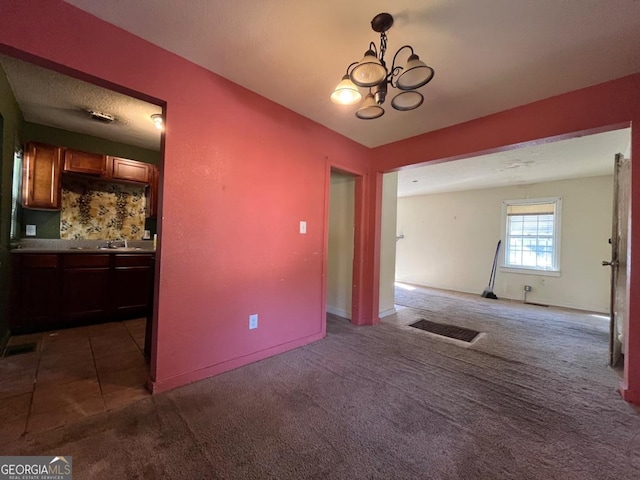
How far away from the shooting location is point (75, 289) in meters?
2.96

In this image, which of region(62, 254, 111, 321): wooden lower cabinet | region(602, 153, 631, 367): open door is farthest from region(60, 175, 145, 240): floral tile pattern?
region(602, 153, 631, 367): open door

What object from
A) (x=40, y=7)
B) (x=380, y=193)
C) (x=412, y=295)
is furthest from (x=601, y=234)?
(x=40, y=7)

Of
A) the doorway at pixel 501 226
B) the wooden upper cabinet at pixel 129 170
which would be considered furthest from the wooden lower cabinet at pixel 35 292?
the doorway at pixel 501 226

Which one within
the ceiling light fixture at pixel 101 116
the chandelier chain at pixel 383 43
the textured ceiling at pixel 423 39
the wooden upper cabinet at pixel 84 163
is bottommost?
the wooden upper cabinet at pixel 84 163

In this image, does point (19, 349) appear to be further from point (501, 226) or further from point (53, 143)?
point (501, 226)

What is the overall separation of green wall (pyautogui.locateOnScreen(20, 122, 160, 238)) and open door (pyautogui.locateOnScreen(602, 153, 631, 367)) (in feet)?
19.1

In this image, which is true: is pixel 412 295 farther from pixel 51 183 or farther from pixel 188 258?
pixel 51 183

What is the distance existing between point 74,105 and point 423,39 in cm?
329

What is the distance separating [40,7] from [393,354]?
3416 mm

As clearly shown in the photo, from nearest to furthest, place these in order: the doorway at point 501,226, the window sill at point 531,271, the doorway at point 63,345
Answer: the doorway at point 63,345 → the doorway at point 501,226 → the window sill at point 531,271

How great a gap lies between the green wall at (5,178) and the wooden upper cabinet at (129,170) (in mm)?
875

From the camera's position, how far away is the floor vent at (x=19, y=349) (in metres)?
2.29

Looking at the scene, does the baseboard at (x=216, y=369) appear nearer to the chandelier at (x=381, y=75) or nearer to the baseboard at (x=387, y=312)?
the baseboard at (x=387, y=312)

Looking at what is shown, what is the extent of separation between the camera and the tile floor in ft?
5.08
